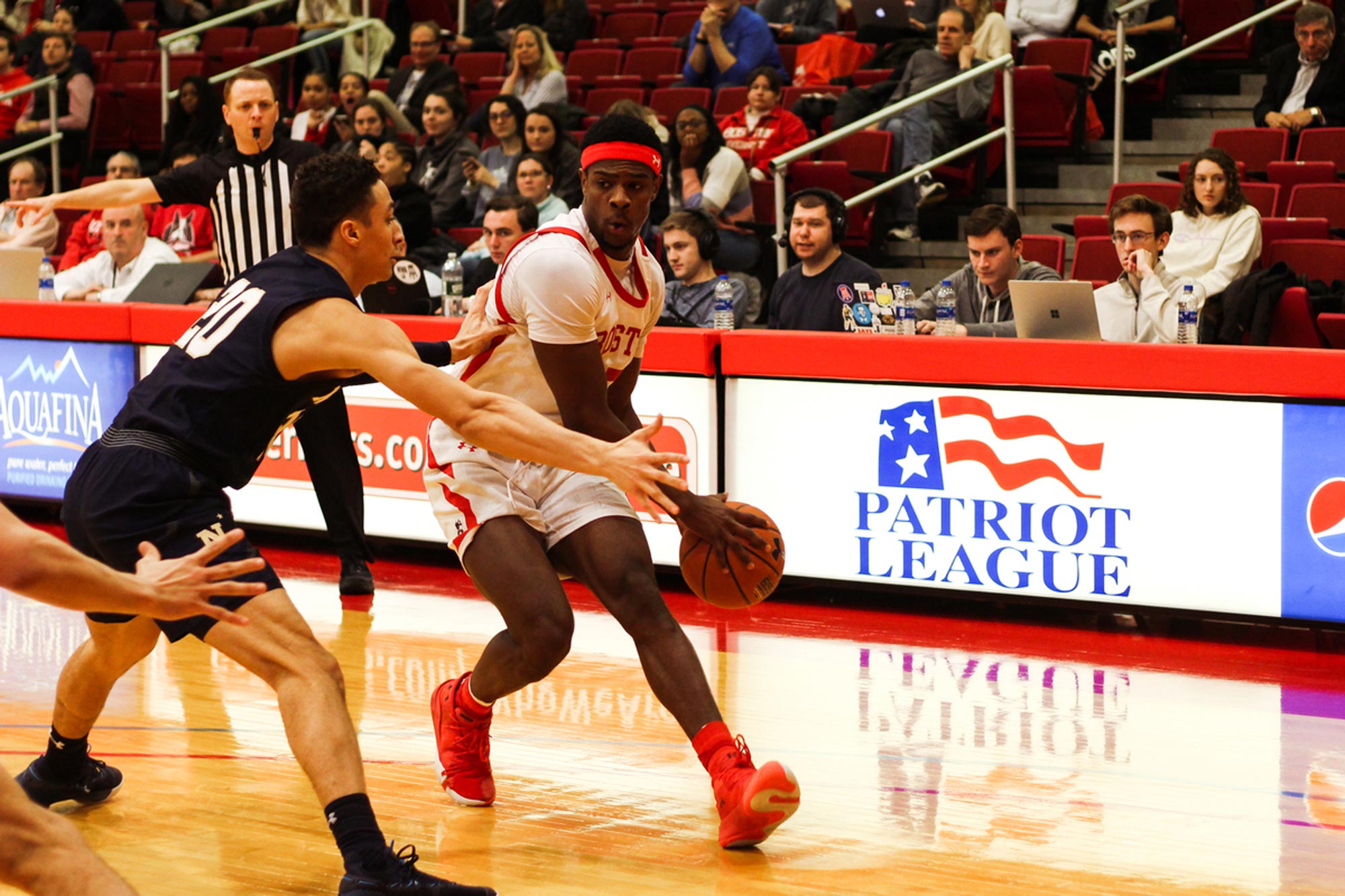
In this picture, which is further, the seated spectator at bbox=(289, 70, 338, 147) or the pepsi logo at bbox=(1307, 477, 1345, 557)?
the seated spectator at bbox=(289, 70, 338, 147)

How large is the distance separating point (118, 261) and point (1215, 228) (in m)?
6.38

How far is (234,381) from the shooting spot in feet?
12.6

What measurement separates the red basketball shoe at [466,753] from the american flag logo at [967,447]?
2.87m

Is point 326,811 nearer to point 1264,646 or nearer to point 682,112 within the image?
point 1264,646

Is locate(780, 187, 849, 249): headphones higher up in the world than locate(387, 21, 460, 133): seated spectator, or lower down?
lower down

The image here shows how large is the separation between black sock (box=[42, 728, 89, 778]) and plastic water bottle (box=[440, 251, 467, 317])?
3.96m

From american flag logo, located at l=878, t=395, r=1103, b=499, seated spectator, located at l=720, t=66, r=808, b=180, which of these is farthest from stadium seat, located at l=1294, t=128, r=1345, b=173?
american flag logo, located at l=878, t=395, r=1103, b=499

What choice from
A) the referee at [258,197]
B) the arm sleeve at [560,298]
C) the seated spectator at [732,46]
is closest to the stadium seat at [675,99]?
the seated spectator at [732,46]

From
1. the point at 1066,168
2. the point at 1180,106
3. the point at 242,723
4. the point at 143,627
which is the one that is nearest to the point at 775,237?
the point at 1066,168

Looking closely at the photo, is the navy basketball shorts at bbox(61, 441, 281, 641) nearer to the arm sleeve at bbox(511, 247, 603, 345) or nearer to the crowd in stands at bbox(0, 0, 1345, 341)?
the arm sleeve at bbox(511, 247, 603, 345)

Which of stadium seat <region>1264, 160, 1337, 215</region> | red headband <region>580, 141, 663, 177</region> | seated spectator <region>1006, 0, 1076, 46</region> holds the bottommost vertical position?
red headband <region>580, 141, 663, 177</region>

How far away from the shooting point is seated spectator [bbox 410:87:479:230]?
37.6 ft

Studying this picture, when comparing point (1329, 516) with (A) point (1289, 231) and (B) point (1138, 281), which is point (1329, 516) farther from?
(A) point (1289, 231)

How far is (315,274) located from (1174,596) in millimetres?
4024
